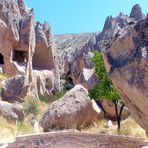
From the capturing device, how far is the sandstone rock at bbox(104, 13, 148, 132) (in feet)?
23.3

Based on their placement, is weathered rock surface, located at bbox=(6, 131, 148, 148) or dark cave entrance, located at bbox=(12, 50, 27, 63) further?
dark cave entrance, located at bbox=(12, 50, 27, 63)

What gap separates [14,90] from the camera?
24.1 metres

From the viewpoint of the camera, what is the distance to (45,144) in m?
7.61

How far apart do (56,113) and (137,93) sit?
7227 millimetres

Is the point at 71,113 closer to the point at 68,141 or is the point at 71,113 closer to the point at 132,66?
the point at 68,141

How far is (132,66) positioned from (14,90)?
17.4 meters

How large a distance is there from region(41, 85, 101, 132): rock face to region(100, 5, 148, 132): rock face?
6.06 metres

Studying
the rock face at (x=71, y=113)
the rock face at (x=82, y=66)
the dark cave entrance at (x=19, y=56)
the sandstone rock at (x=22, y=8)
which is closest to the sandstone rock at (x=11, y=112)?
the rock face at (x=71, y=113)

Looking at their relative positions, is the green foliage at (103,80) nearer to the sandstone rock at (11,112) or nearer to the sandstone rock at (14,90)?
the sandstone rock at (11,112)

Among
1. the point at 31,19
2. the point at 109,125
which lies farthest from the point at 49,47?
the point at 109,125

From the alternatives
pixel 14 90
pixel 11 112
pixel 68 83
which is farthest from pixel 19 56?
pixel 11 112

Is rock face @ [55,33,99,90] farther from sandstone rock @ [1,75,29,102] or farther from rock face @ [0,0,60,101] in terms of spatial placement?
sandstone rock @ [1,75,29,102]

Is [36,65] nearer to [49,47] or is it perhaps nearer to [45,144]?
[49,47]

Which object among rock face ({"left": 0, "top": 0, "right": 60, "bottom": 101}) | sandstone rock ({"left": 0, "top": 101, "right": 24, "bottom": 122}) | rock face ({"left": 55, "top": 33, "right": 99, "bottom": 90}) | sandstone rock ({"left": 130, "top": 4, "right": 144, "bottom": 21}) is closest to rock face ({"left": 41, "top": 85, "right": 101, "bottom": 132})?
sandstone rock ({"left": 0, "top": 101, "right": 24, "bottom": 122})
